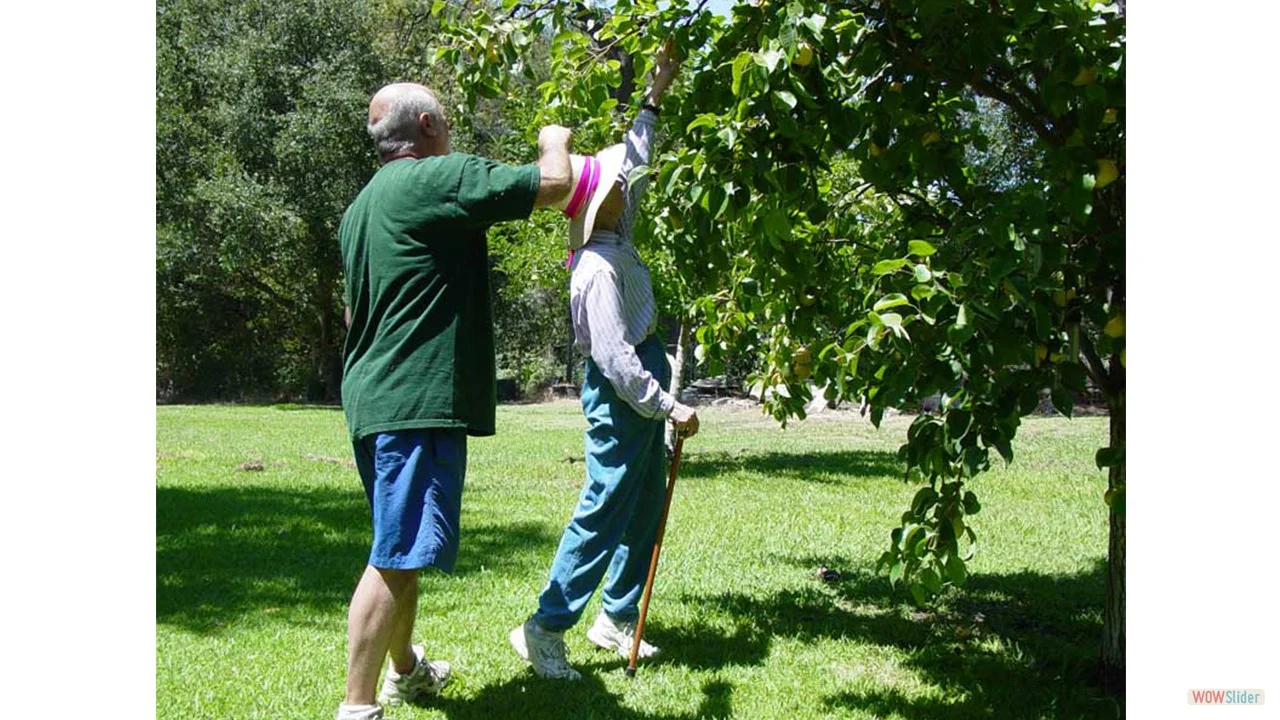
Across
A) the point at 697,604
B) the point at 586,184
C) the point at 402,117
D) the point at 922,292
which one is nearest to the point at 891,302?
the point at 922,292

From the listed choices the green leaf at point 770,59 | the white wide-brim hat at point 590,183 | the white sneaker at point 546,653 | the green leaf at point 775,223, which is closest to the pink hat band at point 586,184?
the white wide-brim hat at point 590,183

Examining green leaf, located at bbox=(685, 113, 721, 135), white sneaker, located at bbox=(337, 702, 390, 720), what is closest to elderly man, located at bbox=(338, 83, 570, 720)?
white sneaker, located at bbox=(337, 702, 390, 720)

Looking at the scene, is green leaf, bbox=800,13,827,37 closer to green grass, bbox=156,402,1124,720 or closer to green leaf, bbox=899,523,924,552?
green leaf, bbox=899,523,924,552

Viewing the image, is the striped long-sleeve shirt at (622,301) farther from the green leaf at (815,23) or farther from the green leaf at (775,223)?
the green leaf at (815,23)

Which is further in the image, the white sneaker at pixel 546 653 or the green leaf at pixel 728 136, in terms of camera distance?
the white sneaker at pixel 546 653

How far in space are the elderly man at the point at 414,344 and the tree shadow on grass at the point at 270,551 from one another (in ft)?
6.44

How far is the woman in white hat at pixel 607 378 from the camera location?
12.1ft

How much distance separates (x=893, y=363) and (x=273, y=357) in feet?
96.5

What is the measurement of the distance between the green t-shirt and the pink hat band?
54cm

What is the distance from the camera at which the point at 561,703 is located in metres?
3.65

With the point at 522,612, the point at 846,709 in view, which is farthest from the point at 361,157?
the point at 846,709

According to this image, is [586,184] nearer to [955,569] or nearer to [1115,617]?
[955,569]

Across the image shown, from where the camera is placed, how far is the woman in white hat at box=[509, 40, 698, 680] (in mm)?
3688

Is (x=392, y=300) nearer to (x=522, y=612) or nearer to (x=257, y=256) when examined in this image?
(x=522, y=612)
